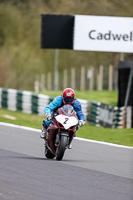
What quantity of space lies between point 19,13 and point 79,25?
118 ft

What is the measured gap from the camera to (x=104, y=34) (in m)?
22.0

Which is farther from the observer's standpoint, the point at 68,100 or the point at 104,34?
the point at 104,34

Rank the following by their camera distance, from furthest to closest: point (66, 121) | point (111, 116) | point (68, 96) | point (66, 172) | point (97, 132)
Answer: point (111, 116), point (97, 132), point (68, 96), point (66, 121), point (66, 172)

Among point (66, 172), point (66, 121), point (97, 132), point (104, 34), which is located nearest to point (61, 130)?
point (66, 121)

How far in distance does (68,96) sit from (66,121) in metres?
0.46

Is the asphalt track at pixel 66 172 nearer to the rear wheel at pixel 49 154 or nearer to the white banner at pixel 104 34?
the rear wheel at pixel 49 154

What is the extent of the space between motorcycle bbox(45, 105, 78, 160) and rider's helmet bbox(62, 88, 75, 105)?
110 mm

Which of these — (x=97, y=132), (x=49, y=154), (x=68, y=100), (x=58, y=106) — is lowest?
(x=97, y=132)

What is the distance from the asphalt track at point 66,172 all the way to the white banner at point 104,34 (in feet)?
27.7

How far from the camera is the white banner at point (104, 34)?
71.2 ft

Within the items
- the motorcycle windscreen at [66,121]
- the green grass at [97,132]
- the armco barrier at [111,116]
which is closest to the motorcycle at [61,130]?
the motorcycle windscreen at [66,121]

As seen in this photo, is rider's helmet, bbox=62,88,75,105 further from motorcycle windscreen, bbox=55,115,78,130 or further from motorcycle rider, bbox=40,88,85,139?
motorcycle windscreen, bbox=55,115,78,130

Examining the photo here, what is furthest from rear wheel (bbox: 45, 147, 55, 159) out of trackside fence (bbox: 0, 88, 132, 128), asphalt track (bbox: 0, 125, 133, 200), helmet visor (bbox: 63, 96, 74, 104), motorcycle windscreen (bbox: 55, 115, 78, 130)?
trackside fence (bbox: 0, 88, 132, 128)

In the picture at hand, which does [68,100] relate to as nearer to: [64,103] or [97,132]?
[64,103]
